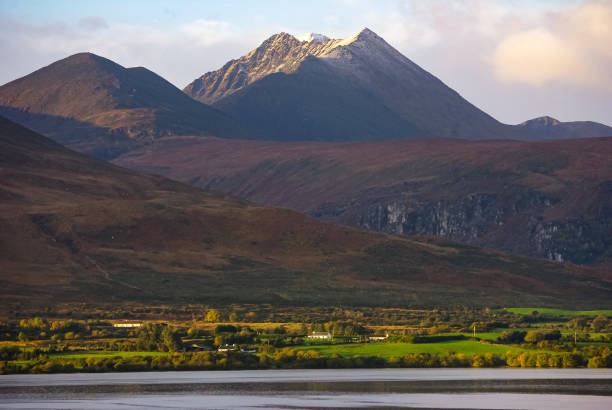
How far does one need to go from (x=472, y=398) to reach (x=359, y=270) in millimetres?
129251

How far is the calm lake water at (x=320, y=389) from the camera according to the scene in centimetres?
6206

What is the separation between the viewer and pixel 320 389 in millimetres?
70812

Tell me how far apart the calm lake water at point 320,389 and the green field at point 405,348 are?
539 cm

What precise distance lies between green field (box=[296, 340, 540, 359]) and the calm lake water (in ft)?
17.7

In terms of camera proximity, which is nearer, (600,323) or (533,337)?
(533,337)

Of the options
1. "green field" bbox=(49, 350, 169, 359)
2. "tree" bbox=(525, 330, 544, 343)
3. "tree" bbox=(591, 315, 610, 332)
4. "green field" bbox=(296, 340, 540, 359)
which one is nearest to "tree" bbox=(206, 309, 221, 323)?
"green field" bbox=(49, 350, 169, 359)

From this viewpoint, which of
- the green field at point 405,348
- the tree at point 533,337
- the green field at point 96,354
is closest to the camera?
the green field at point 96,354

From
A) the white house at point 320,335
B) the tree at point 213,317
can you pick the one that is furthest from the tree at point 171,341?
the tree at point 213,317

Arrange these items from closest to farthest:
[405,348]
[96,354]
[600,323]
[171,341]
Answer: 1. [405,348]
2. [96,354]
3. [171,341]
4. [600,323]

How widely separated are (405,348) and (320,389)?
20.5m

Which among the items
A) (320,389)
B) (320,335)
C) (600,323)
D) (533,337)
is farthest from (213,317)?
(320,389)

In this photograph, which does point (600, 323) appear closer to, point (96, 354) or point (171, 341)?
point (171, 341)

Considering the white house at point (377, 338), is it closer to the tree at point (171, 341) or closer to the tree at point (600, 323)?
the tree at point (171, 341)

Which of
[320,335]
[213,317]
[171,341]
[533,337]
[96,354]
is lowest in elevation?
[96,354]
